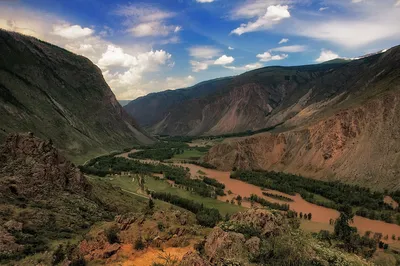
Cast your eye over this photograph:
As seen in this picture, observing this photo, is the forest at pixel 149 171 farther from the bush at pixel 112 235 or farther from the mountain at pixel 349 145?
the bush at pixel 112 235

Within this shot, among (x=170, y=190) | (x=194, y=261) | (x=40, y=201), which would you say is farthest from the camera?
(x=170, y=190)

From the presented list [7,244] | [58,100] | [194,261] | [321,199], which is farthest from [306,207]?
[58,100]

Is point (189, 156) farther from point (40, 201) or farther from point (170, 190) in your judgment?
Result: point (40, 201)

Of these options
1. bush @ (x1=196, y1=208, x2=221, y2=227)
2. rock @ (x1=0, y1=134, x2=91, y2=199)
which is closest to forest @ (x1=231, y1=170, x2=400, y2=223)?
bush @ (x1=196, y1=208, x2=221, y2=227)

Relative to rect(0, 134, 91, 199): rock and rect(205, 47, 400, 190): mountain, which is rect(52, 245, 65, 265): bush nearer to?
rect(0, 134, 91, 199): rock

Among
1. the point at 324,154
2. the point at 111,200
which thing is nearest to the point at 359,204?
the point at 324,154

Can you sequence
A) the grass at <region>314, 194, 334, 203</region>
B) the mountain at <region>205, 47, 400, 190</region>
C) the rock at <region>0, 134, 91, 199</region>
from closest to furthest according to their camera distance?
the rock at <region>0, 134, 91, 199</region>, the grass at <region>314, 194, 334, 203</region>, the mountain at <region>205, 47, 400, 190</region>
